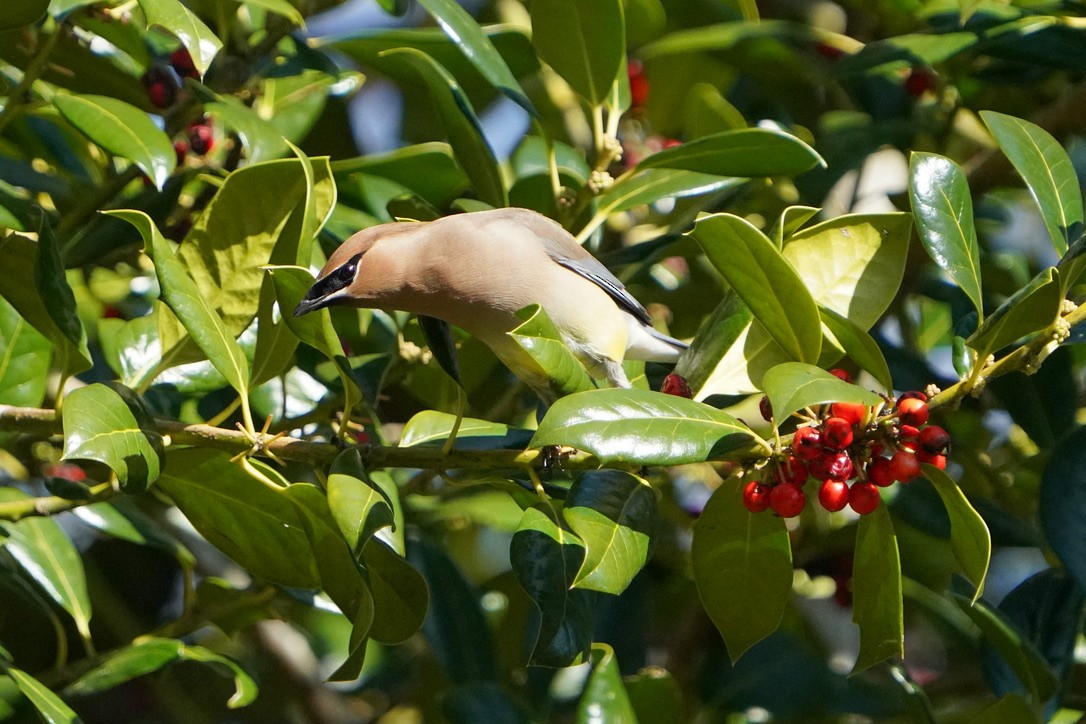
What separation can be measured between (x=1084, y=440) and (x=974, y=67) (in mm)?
1432

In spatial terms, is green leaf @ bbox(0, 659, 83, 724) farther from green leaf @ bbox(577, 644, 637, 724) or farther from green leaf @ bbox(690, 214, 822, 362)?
green leaf @ bbox(690, 214, 822, 362)

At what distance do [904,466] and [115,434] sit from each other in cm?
121

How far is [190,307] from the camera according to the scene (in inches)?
77.0

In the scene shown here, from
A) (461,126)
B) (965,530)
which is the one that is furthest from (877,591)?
(461,126)

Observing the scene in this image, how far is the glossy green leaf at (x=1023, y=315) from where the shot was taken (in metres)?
1.79

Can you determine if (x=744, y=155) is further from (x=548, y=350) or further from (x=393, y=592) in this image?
(x=393, y=592)

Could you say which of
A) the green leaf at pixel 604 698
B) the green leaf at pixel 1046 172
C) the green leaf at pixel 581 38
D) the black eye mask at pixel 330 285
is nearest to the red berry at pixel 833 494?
the green leaf at pixel 1046 172

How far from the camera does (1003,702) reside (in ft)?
7.73

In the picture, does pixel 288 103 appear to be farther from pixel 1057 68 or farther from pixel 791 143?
pixel 1057 68

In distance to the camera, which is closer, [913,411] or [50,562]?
[913,411]

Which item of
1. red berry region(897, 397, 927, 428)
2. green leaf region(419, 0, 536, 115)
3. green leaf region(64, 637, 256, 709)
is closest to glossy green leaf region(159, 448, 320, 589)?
green leaf region(64, 637, 256, 709)

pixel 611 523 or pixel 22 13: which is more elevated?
pixel 22 13

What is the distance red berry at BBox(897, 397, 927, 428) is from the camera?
183cm

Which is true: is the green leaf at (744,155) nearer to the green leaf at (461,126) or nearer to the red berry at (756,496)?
the green leaf at (461,126)
